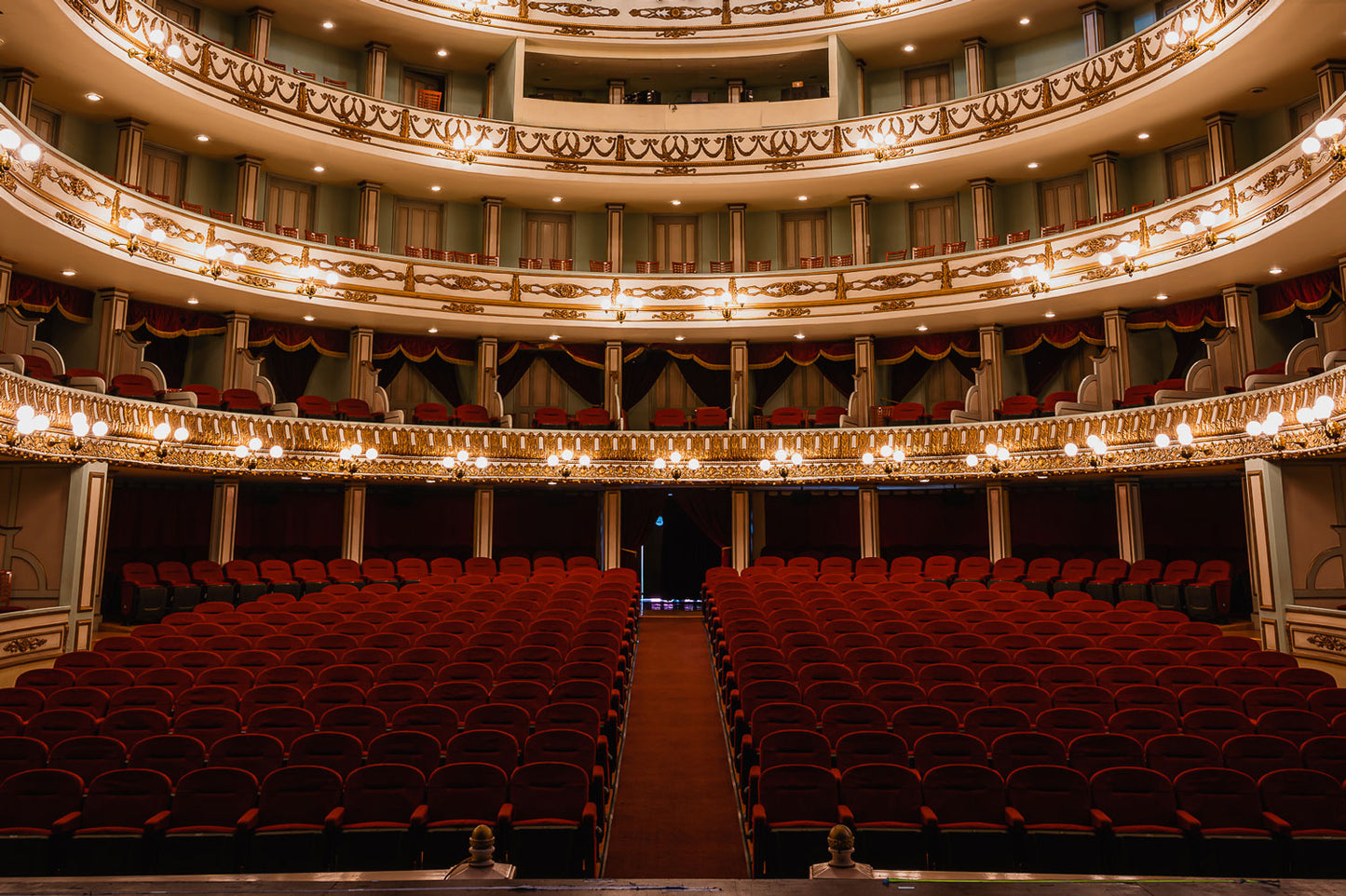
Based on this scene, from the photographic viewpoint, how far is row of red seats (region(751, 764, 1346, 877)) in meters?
4.50

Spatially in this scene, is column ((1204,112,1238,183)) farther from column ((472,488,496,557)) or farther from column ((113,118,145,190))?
column ((113,118,145,190))

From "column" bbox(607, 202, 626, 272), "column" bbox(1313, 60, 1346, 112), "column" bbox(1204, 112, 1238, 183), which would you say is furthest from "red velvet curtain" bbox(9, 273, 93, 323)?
"column" bbox(1313, 60, 1346, 112)

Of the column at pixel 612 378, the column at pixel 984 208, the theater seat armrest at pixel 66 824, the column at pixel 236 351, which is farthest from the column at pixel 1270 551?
the column at pixel 236 351

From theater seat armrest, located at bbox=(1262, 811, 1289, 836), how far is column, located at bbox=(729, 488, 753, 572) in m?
15.3

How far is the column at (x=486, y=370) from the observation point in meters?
20.3

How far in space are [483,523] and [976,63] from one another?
53.9 ft

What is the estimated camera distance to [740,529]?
19.9 metres

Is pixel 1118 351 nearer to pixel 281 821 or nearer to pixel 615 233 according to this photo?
pixel 615 233

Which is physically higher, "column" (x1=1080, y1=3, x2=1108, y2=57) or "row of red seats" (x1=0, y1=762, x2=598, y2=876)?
"column" (x1=1080, y1=3, x2=1108, y2=57)

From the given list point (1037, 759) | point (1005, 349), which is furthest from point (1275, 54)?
point (1037, 759)

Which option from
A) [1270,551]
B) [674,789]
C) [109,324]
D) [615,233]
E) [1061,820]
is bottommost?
[674,789]

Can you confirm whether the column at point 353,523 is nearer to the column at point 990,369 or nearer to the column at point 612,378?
the column at point 612,378

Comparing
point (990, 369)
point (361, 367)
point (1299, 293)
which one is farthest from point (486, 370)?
point (1299, 293)

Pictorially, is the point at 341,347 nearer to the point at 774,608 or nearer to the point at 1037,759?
the point at 774,608
